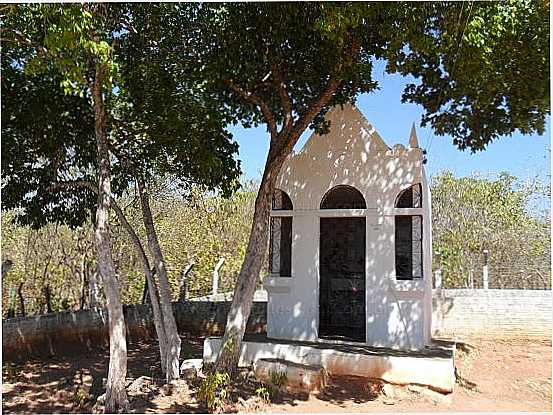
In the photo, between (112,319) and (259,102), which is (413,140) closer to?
(259,102)

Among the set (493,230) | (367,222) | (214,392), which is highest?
(493,230)

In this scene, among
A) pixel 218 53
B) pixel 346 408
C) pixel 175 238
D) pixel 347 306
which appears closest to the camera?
pixel 346 408

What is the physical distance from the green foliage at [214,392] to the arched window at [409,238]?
278 cm

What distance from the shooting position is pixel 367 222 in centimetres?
725

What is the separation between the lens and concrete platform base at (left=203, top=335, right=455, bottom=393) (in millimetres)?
6008

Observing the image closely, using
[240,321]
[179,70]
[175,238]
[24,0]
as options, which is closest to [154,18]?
[179,70]

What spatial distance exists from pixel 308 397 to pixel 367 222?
2.40 m

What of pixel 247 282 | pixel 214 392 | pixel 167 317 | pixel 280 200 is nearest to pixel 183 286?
pixel 280 200

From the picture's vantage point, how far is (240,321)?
615 cm

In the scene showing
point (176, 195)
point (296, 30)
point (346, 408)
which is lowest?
point (346, 408)

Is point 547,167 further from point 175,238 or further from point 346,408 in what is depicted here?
point 175,238

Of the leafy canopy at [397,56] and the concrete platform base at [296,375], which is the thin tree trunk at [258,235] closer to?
the leafy canopy at [397,56]

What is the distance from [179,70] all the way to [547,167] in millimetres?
6618

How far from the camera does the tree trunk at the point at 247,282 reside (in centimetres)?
610
